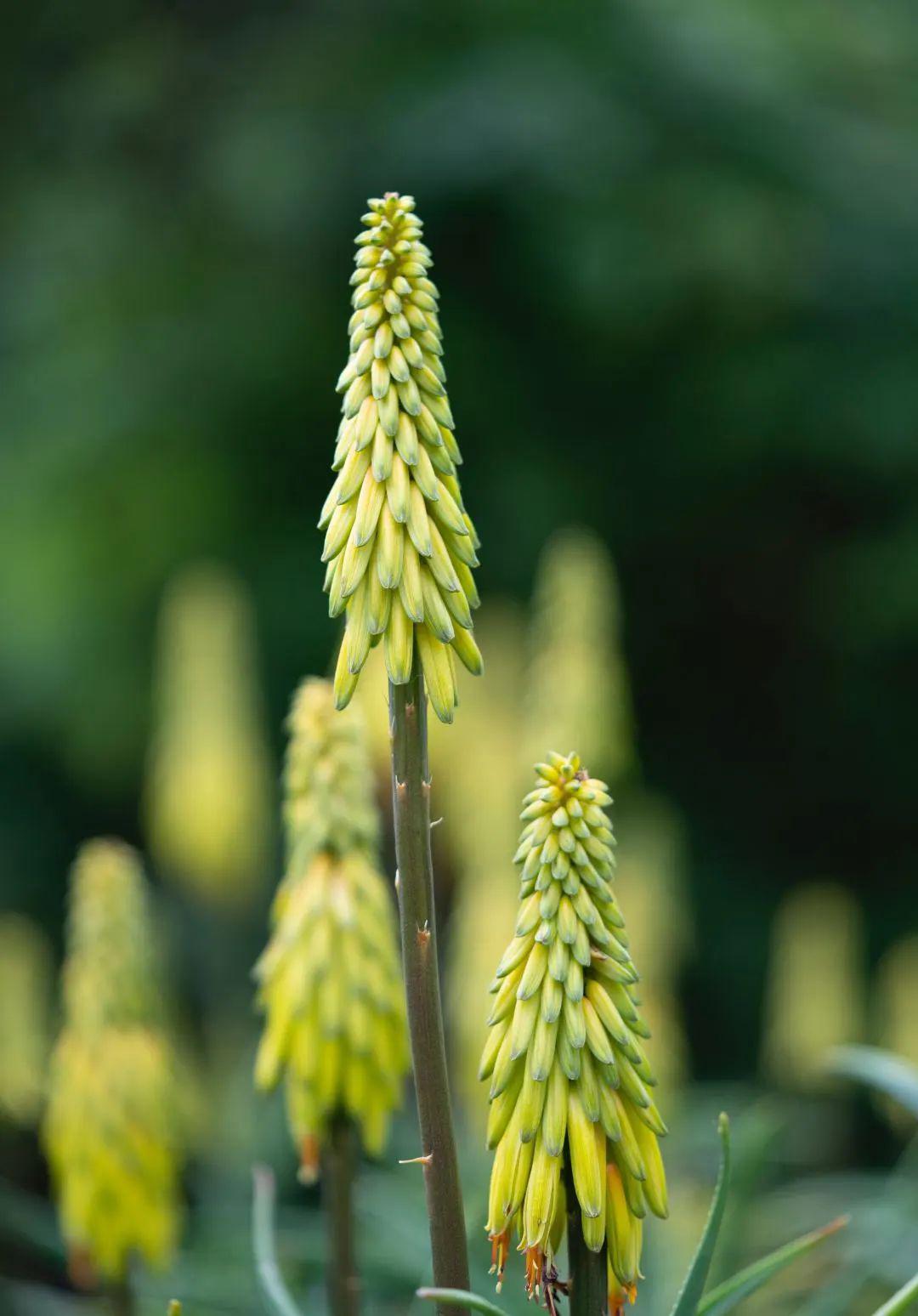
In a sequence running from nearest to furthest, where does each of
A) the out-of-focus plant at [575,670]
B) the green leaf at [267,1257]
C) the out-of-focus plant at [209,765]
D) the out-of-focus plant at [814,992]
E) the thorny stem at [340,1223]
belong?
the green leaf at [267,1257]
the thorny stem at [340,1223]
the out-of-focus plant at [575,670]
the out-of-focus plant at [814,992]
the out-of-focus plant at [209,765]

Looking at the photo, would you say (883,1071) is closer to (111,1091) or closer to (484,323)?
(111,1091)

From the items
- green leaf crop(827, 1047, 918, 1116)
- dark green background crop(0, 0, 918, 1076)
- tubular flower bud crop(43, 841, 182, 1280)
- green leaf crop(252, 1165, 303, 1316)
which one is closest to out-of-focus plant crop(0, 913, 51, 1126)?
tubular flower bud crop(43, 841, 182, 1280)

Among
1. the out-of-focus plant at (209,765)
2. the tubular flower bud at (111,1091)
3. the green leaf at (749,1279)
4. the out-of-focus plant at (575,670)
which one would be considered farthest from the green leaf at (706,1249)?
the out-of-focus plant at (209,765)

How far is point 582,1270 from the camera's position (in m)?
1.04

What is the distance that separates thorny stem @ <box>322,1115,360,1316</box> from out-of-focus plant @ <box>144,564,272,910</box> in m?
2.73

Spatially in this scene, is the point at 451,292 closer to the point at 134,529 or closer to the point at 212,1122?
the point at 134,529

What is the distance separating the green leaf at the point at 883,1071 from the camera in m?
1.38

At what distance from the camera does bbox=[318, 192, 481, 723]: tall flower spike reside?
1051 millimetres

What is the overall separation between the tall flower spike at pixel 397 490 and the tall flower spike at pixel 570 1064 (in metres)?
0.13

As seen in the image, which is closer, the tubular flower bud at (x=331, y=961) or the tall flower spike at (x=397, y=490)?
the tall flower spike at (x=397, y=490)

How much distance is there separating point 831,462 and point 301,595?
2.46 m

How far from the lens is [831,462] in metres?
6.55

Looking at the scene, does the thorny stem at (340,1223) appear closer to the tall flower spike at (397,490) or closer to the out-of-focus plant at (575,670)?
the tall flower spike at (397,490)

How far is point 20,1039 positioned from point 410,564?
2.83m
